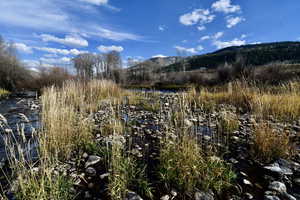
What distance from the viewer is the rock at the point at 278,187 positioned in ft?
5.66

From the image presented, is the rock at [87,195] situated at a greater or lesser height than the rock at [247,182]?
lesser

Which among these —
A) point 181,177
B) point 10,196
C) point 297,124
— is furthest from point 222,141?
point 10,196

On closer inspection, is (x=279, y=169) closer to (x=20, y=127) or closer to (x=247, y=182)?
(x=247, y=182)

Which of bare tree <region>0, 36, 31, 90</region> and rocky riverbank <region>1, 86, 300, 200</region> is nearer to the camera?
rocky riverbank <region>1, 86, 300, 200</region>

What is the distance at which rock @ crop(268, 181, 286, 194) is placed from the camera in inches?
67.9

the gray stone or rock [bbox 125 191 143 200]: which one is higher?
the gray stone

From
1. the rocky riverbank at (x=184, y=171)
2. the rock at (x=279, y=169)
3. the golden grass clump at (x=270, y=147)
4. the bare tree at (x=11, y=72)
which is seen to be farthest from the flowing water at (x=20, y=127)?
the bare tree at (x=11, y=72)

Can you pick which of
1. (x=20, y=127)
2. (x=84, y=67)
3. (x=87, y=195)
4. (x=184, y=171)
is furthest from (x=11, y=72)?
(x=184, y=171)

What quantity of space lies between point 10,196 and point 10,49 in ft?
82.4

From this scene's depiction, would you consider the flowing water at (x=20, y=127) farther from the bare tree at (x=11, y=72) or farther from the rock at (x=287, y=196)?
the bare tree at (x=11, y=72)

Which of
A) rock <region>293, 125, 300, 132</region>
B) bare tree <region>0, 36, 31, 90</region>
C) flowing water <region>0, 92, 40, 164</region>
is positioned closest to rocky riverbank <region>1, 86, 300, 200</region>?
flowing water <region>0, 92, 40, 164</region>

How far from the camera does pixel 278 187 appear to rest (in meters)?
1.77

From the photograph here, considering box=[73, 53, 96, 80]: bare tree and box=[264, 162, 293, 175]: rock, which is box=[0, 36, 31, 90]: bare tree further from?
box=[264, 162, 293, 175]: rock

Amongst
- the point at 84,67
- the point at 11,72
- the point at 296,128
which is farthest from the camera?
the point at 84,67
